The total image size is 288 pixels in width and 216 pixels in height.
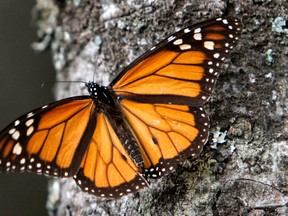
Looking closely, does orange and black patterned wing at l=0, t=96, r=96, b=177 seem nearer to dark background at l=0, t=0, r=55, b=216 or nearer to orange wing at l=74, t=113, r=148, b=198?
orange wing at l=74, t=113, r=148, b=198

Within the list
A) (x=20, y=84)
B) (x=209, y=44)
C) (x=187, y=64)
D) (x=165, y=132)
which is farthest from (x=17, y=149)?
(x=20, y=84)

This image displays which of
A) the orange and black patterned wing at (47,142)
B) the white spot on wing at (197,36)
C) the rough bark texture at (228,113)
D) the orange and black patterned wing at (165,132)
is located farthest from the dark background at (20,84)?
the white spot on wing at (197,36)

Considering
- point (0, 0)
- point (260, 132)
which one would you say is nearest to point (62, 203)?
point (260, 132)

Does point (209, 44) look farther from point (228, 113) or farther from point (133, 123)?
point (133, 123)

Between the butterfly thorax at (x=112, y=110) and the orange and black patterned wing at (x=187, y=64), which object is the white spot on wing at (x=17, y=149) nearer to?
the butterfly thorax at (x=112, y=110)

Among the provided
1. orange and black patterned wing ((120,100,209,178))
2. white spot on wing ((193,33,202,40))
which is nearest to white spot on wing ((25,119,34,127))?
orange and black patterned wing ((120,100,209,178))
